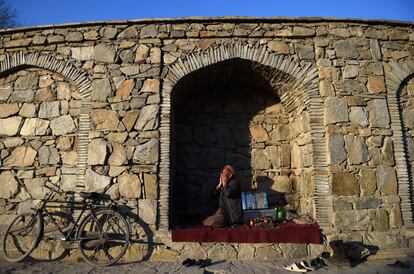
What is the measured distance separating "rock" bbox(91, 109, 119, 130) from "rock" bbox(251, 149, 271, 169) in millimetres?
2702

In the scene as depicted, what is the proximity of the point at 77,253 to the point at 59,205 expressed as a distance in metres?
0.84

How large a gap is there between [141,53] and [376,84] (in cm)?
399

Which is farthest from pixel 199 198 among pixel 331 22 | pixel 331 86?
pixel 331 22

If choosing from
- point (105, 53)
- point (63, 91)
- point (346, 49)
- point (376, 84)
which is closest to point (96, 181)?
point (63, 91)

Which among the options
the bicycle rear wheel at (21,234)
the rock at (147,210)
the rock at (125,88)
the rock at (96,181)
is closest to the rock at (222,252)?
the rock at (147,210)

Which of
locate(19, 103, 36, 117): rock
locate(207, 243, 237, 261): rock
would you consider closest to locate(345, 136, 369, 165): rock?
locate(207, 243, 237, 261): rock

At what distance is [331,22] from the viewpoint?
5.05m

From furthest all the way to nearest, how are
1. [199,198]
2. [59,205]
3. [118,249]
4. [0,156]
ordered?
[199,198], [0,156], [59,205], [118,249]

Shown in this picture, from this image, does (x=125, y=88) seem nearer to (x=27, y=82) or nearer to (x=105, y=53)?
(x=105, y=53)

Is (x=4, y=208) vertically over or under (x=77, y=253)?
over

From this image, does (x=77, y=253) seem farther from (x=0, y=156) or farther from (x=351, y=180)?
(x=351, y=180)

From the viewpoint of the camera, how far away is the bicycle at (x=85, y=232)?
4.19m

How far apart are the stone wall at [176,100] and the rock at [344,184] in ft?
0.05

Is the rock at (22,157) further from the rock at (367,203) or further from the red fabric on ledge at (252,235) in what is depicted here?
the rock at (367,203)
